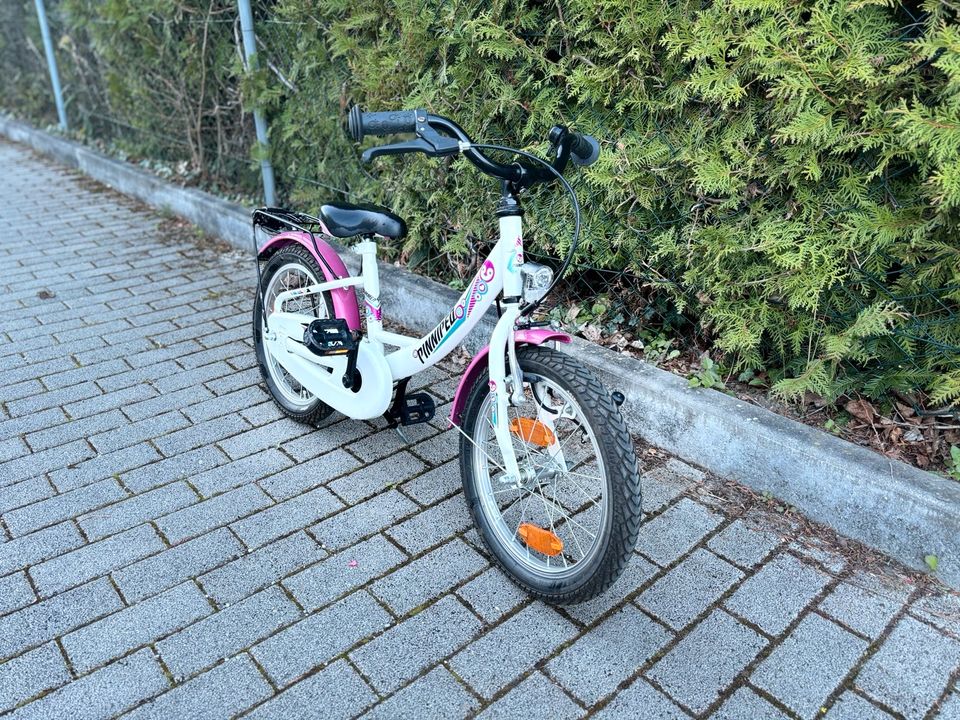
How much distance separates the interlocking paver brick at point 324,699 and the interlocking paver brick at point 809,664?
1.12 meters

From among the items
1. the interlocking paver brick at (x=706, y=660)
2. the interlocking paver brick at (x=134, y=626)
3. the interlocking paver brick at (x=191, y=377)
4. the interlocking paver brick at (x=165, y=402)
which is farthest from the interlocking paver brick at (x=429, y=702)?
the interlocking paver brick at (x=191, y=377)

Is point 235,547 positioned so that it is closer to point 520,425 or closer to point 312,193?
point 520,425

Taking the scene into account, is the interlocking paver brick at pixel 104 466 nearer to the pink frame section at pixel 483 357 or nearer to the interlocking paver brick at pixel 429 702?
the pink frame section at pixel 483 357

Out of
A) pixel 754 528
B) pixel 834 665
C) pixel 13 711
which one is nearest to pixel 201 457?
pixel 13 711

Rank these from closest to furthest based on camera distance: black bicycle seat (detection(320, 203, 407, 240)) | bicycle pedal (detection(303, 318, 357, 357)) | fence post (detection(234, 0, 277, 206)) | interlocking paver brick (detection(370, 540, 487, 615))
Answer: interlocking paver brick (detection(370, 540, 487, 615)), black bicycle seat (detection(320, 203, 407, 240)), bicycle pedal (detection(303, 318, 357, 357)), fence post (detection(234, 0, 277, 206))

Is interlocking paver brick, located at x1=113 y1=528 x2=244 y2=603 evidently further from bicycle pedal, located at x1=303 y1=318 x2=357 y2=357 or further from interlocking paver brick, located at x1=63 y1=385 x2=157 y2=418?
interlocking paver brick, located at x1=63 y1=385 x2=157 y2=418

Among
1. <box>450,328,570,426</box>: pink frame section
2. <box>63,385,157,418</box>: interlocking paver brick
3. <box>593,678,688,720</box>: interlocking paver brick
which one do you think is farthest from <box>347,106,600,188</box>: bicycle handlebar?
<box>63,385,157,418</box>: interlocking paver brick

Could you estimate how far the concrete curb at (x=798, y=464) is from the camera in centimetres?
267

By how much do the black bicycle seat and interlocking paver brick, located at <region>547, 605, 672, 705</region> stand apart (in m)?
1.56

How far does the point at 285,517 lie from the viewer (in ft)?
10.1

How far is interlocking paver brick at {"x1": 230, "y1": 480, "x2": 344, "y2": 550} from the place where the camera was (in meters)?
2.96

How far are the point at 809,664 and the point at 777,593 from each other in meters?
0.31

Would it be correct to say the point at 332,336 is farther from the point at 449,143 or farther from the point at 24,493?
the point at 24,493

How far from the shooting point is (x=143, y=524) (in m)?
3.02
